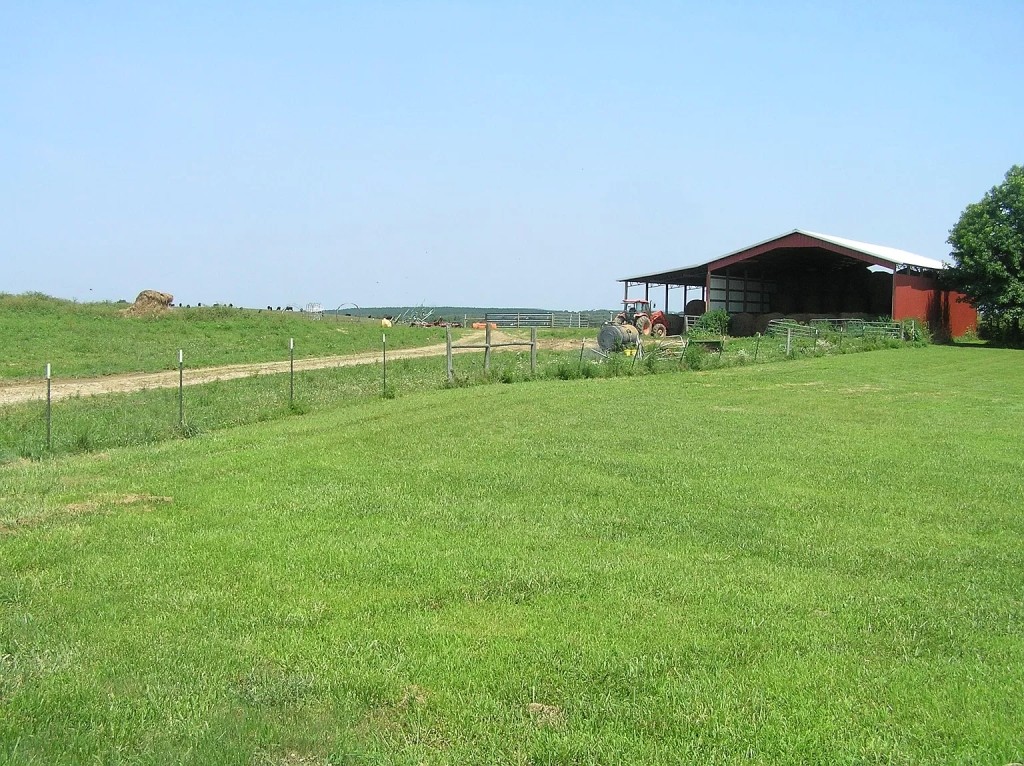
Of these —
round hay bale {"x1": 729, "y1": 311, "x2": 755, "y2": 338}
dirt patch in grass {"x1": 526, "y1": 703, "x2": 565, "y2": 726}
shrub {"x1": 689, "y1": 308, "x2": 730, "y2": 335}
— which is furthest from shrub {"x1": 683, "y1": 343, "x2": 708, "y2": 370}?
dirt patch in grass {"x1": 526, "y1": 703, "x2": 565, "y2": 726}

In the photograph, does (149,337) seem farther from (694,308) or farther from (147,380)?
(694,308)

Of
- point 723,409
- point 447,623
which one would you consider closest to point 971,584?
point 447,623

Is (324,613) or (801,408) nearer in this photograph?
(324,613)

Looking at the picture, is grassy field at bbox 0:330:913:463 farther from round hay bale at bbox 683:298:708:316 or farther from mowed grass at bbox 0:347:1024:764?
round hay bale at bbox 683:298:708:316

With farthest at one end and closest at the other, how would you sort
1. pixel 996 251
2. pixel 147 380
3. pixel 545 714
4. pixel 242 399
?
pixel 996 251
pixel 147 380
pixel 242 399
pixel 545 714

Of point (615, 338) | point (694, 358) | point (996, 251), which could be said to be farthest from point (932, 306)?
point (694, 358)

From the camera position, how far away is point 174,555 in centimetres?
701

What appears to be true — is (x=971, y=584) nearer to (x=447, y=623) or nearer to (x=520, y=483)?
(x=447, y=623)

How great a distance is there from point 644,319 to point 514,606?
4113 centimetres

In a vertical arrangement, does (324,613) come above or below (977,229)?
below

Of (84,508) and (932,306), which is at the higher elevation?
(932,306)

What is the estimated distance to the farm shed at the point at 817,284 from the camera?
144 ft

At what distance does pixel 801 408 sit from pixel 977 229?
3245 centimetres

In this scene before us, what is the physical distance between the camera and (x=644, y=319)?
4619 cm
